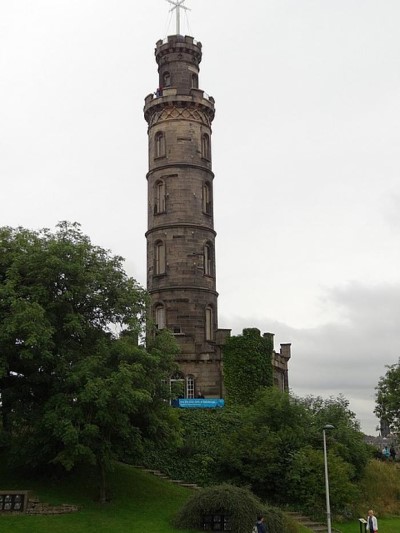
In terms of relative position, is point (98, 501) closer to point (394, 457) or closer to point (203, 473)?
point (203, 473)

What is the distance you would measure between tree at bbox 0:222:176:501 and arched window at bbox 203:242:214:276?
16.0 metres

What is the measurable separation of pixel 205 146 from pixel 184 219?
6007mm

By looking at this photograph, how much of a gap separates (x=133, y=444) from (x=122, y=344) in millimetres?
3965

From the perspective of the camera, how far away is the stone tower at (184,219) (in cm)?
4541

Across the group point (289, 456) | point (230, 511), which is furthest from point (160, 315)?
point (230, 511)

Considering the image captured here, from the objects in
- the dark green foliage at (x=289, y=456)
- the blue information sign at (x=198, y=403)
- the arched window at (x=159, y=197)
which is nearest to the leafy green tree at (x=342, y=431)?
the dark green foliage at (x=289, y=456)

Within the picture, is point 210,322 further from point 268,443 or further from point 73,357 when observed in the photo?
point 73,357

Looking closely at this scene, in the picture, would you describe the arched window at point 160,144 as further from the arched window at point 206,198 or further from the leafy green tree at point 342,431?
the leafy green tree at point 342,431

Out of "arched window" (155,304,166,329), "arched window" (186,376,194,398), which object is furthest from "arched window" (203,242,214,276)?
"arched window" (186,376,194,398)

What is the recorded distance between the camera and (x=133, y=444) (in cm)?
2853

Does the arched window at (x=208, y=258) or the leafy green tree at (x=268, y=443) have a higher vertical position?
the arched window at (x=208, y=258)

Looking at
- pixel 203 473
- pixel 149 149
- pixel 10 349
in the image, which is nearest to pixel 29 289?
pixel 10 349

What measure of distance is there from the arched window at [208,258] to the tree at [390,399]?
1364 cm

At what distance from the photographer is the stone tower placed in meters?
45.4
